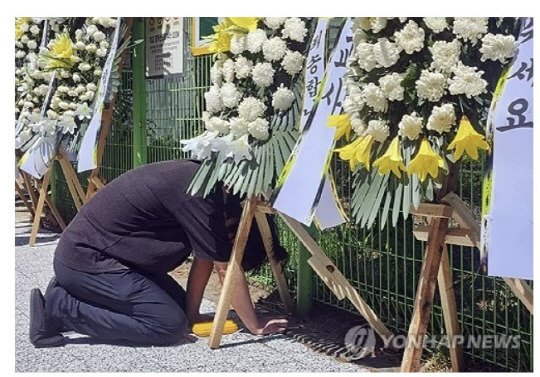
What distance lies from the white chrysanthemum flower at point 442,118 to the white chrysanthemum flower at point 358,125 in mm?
254

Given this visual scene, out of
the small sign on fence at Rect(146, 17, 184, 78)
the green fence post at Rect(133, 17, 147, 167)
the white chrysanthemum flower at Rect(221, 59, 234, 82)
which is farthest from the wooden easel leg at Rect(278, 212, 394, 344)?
the green fence post at Rect(133, 17, 147, 167)

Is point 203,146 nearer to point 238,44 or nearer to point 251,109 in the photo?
point 251,109

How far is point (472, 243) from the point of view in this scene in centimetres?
271

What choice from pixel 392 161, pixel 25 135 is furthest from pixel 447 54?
pixel 25 135

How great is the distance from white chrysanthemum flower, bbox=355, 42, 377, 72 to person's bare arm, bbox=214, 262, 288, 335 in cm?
131

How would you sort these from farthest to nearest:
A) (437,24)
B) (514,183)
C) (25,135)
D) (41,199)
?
(41,199) < (25,135) < (437,24) < (514,183)

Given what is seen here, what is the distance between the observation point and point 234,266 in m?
3.60

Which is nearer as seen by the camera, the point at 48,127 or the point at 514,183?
the point at 514,183

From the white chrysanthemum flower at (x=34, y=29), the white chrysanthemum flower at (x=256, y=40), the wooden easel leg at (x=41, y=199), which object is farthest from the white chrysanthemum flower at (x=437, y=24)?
the white chrysanthemum flower at (x=34, y=29)

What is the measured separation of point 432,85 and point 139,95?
12.3 feet

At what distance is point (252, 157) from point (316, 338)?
971 millimetres

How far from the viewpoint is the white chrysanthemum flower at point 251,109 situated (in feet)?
11.4

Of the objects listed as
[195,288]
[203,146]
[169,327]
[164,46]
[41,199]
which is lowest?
[169,327]
